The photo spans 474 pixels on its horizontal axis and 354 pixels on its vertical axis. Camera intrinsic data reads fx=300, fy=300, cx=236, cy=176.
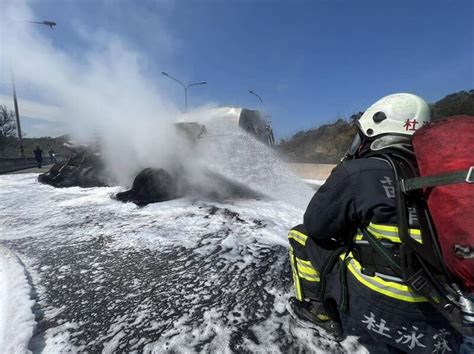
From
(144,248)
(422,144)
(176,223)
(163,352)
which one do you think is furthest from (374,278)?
(176,223)

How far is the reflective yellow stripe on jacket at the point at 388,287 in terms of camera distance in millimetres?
1576

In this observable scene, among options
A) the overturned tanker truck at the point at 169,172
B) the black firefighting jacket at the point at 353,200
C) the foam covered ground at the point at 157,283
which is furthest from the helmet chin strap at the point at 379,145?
the overturned tanker truck at the point at 169,172

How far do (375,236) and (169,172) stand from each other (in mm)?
6335

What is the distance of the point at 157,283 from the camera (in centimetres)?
304

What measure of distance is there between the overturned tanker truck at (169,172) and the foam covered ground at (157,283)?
42.7 inches

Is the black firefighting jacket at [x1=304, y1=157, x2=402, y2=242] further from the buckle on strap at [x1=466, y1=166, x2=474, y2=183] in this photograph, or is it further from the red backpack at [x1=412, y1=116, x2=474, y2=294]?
the buckle on strap at [x1=466, y1=166, x2=474, y2=183]

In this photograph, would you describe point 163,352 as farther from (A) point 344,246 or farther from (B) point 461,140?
(B) point 461,140

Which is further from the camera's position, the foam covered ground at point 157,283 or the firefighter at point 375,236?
the foam covered ground at point 157,283

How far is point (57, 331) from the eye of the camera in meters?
2.33

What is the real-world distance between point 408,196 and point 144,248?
3.37 m

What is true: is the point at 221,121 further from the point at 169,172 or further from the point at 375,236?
the point at 375,236

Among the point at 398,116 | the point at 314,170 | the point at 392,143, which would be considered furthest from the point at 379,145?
the point at 314,170

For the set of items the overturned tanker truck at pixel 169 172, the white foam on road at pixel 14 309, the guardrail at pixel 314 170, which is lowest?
the guardrail at pixel 314 170

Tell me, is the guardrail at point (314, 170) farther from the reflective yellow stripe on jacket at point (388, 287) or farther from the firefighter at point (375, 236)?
the reflective yellow stripe on jacket at point (388, 287)
